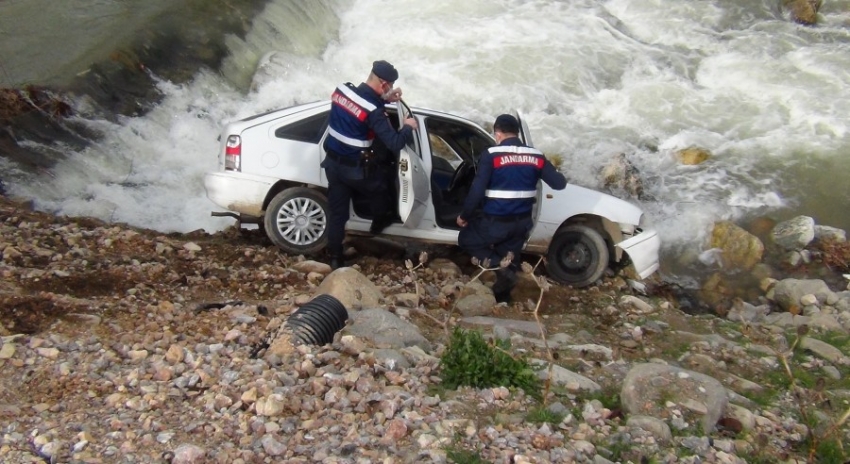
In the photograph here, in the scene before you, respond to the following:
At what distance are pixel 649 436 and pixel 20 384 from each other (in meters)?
3.50

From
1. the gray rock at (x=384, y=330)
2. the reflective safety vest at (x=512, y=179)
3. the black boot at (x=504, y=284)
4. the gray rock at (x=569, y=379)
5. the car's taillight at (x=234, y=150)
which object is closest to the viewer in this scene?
the gray rock at (x=569, y=379)

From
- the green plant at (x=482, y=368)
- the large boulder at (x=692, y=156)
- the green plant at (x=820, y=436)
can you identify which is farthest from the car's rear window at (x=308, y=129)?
the large boulder at (x=692, y=156)

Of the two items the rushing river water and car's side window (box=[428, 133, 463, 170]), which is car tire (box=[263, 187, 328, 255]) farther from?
the rushing river water

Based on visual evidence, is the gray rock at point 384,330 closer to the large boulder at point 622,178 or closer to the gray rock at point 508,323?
the gray rock at point 508,323

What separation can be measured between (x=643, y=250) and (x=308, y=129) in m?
3.39

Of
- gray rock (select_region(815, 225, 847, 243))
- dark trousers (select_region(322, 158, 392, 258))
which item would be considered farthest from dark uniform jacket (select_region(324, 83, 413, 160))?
gray rock (select_region(815, 225, 847, 243))

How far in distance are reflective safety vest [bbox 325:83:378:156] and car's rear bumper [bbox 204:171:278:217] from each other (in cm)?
81

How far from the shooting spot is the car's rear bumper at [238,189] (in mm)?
7520

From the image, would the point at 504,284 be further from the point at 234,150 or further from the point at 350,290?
the point at 234,150

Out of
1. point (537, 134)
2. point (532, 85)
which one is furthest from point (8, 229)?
point (532, 85)

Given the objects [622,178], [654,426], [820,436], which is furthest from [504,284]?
[622,178]

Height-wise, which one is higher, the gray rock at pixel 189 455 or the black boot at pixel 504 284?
the black boot at pixel 504 284

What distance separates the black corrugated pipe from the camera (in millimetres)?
5273

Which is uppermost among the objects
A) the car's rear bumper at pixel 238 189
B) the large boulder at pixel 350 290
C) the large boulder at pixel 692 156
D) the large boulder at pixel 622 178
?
the large boulder at pixel 692 156
